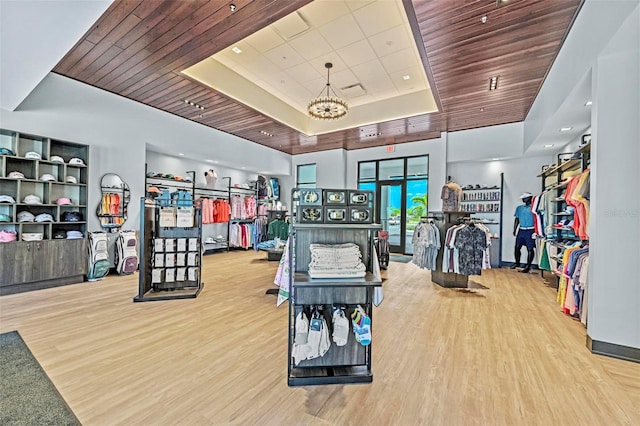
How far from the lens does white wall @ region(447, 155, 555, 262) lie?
7398 millimetres

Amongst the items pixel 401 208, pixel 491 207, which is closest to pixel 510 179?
pixel 491 207

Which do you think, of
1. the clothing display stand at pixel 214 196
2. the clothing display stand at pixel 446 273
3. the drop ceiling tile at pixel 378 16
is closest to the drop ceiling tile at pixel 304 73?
the drop ceiling tile at pixel 378 16

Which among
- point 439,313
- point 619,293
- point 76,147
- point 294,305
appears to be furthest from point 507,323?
point 76,147

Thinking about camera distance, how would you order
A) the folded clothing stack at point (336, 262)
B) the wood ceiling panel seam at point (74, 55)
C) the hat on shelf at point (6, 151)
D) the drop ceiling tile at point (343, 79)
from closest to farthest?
the folded clothing stack at point (336, 262), the wood ceiling panel seam at point (74, 55), the hat on shelf at point (6, 151), the drop ceiling tile at point (343, 79)

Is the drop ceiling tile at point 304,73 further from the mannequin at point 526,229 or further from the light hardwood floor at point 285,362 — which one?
A: the mannequin at point 526,229

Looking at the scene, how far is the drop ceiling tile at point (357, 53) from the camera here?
4992 mm

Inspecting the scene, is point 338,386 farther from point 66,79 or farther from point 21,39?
point 66,79

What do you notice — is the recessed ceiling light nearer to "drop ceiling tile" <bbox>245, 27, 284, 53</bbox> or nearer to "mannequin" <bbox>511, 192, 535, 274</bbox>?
"mannequin" <bbox>511, 192, 535, 274</bbox>

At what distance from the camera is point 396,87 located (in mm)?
6750

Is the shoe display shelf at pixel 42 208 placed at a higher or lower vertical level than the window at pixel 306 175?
lower

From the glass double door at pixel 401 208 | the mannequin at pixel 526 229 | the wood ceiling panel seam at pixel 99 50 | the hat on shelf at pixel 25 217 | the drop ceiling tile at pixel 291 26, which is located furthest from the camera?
the glass double door at pixel 401 208

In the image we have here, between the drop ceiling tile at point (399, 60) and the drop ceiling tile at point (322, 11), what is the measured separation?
1518mm

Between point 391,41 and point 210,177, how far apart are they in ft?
20.3

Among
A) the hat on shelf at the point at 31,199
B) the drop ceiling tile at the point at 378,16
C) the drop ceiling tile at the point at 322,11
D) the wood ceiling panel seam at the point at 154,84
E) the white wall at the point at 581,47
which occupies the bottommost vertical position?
the hat on shelf at the point at 31,199
